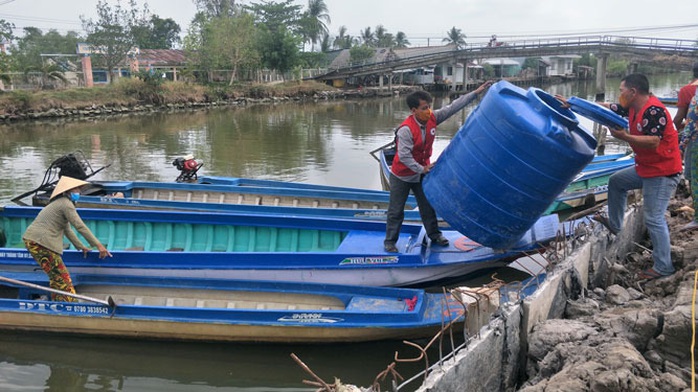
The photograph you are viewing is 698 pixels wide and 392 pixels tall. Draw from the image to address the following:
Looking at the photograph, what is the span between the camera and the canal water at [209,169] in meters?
5.52

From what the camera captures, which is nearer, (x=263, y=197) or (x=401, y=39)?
(x=263, y=197)

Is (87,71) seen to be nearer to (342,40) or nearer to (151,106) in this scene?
(151,106)

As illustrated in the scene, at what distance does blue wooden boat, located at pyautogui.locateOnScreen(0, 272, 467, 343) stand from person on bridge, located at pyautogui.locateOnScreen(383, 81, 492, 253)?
0.80 meters

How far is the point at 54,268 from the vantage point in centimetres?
583

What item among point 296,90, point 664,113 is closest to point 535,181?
point 664,113

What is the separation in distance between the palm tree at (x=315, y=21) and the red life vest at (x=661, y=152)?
62.3m

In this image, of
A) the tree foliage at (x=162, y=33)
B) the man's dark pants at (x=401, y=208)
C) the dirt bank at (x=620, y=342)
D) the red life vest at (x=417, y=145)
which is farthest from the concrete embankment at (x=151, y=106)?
the dirt bank at (x=620, y=342)

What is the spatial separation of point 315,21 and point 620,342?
64886mm

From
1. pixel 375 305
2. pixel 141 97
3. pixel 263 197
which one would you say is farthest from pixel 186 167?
pixel 141 97

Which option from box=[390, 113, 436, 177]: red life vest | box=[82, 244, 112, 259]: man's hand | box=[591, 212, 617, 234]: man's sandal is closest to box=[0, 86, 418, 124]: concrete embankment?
box=[82, 244, 112, 259]: man's hand

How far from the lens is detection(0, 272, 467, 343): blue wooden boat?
17.4 ft

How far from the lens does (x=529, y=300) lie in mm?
3508

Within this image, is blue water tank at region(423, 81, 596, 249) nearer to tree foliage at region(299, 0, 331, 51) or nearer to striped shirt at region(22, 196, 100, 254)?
striped shirt at region(22, 196, 100, 254)

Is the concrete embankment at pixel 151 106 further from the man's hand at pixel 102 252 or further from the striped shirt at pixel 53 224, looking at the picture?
the striped shirt at pixel 53 224
